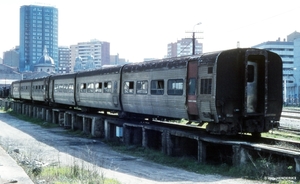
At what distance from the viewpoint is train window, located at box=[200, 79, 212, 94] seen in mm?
14084

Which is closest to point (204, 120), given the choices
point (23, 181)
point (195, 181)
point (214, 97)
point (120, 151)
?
point (214, 97)

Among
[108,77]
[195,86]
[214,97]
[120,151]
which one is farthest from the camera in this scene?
[108,77]

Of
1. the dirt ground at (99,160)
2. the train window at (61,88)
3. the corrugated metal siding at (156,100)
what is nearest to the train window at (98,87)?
the dirt ground at (99,160)

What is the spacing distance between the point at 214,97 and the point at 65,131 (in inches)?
585

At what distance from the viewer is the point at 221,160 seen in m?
14.5

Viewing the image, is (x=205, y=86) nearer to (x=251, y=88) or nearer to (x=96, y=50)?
(x=251, y=88)

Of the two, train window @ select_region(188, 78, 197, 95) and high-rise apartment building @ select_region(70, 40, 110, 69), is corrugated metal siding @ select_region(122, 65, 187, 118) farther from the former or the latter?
high-rise apartment building @ select_region(70, 40, 110, 69)

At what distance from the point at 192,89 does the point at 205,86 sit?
0.80 m

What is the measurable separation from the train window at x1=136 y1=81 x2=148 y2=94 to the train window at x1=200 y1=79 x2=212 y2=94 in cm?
428

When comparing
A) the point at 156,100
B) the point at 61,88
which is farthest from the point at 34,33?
the point at 156,100

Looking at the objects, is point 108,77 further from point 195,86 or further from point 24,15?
point 24,15

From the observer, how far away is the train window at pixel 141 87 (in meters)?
18.3

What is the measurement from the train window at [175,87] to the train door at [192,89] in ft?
1.82

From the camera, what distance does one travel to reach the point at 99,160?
15062 mm
